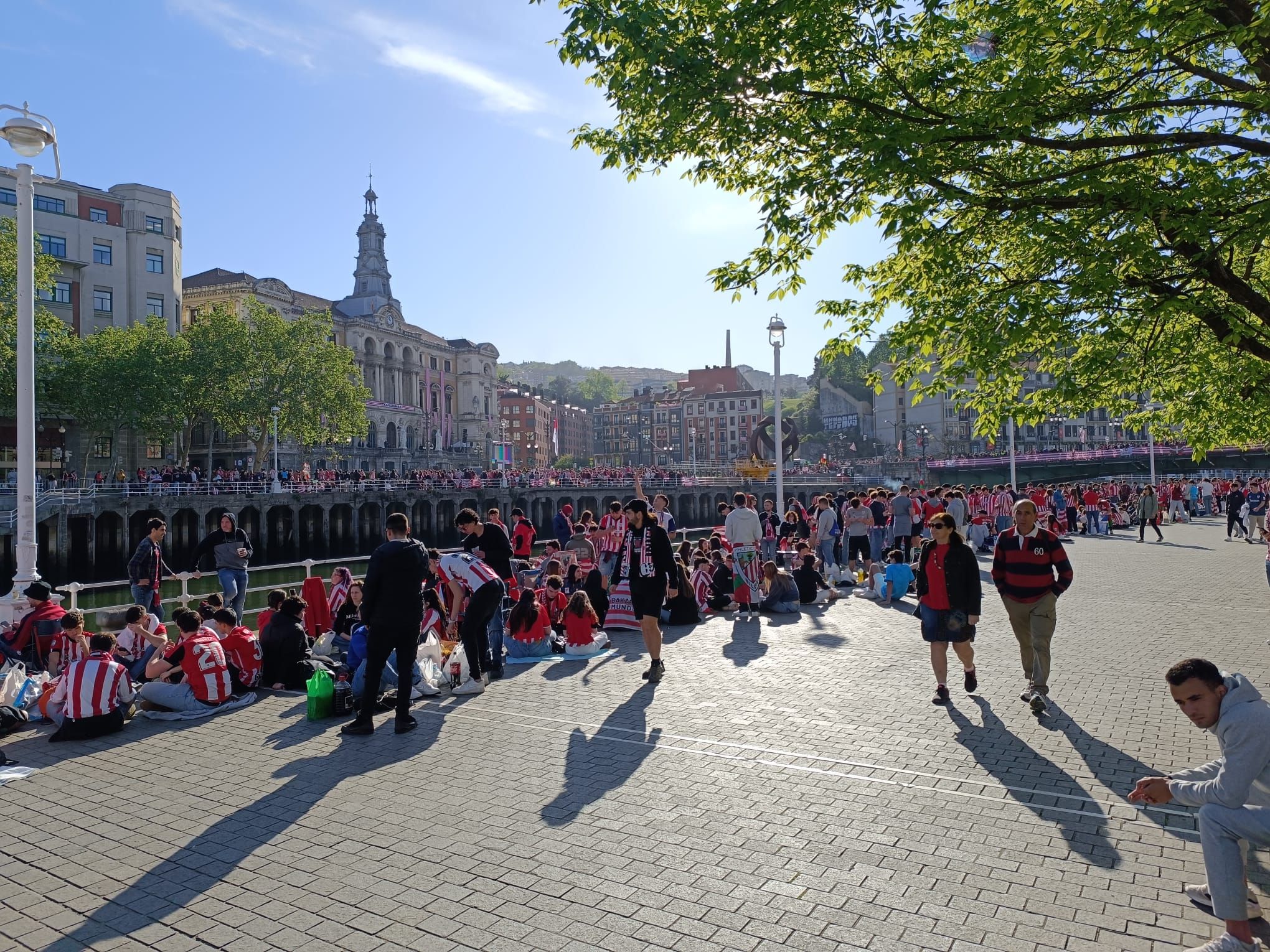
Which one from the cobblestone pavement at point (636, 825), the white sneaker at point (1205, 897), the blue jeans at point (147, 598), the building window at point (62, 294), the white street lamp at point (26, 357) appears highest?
the building window at point (62, 294)

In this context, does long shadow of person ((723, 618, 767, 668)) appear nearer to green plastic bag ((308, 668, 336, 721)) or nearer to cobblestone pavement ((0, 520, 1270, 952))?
cobblestone pavement ((0, 520, 1270, 952))

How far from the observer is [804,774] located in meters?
6.14

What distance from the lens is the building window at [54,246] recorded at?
51.2m

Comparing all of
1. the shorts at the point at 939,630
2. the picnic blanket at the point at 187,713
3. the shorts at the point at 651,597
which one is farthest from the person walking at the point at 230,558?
the shorts at the point at 939,630

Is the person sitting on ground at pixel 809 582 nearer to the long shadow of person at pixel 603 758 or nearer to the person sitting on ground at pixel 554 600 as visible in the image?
the person sitting on ground at pixel 554 600

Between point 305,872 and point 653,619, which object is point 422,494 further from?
point 305,872

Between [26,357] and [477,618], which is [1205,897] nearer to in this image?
[477,618]

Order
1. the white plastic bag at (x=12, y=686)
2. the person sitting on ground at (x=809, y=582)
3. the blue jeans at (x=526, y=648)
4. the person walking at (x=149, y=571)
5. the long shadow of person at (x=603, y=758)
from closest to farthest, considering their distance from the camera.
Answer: the long shadow of person at (x=603, y=758) → the white plastic bag at (x=12, y=686) → the blue jeans at (x=526, y=648) → the person walking at (x=149, y=571) → the person sitting on ground at (x=809, y=582)

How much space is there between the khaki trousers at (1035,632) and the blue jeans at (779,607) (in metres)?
5.94

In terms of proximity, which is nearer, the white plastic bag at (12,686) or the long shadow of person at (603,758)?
the long shadow of person at (603,758)

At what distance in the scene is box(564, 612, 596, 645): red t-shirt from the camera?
430 inches

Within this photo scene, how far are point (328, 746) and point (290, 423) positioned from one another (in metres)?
55.6

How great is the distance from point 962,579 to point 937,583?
235 millimetres

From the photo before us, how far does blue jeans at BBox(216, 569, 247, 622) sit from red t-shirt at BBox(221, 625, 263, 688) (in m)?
3.82
